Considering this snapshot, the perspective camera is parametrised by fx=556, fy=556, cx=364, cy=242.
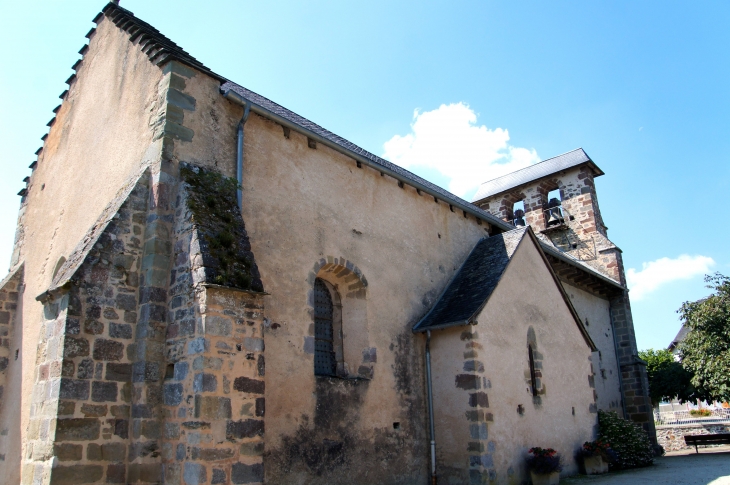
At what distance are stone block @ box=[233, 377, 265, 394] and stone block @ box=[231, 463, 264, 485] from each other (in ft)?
2.44

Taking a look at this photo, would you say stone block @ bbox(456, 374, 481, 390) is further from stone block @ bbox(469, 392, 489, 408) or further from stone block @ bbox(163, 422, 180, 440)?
stone block @ bbox(163, 422, 180, 440)

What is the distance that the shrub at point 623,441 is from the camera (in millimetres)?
12125

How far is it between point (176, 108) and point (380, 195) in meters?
4.20

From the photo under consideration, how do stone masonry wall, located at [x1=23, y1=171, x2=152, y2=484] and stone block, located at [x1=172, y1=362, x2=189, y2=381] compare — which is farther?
stone block, located at [x1=172, y1=362, x2=189, y2=381]

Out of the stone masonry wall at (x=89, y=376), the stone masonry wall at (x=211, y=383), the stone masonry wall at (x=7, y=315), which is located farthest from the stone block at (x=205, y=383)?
the stone masonry wall at (x=7, y=315)

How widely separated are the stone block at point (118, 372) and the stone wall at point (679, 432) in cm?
2000

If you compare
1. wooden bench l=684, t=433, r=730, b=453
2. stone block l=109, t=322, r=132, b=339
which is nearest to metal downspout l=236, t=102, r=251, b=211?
stone block l=109, t=322, r=132, b=339

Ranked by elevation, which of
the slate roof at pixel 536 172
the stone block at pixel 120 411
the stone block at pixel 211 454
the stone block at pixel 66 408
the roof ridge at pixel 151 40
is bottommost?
the stone block at pixel 211 454

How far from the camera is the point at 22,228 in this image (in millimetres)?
10844

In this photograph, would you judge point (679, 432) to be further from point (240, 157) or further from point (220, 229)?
point (220, 229)

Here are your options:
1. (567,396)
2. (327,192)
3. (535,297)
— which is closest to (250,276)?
(327,192)

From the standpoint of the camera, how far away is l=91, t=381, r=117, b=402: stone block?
19.6ft

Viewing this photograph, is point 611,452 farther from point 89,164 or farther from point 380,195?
point 89,164

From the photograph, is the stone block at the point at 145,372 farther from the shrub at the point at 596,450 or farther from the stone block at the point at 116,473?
the shrub at the point at 596,450
